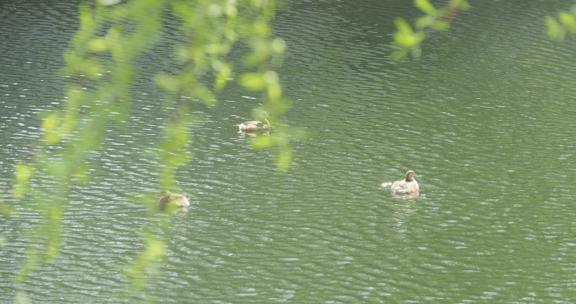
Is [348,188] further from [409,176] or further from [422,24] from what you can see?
[422,24]

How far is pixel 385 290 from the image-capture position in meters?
15.7

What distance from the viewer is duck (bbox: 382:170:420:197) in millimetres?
19016

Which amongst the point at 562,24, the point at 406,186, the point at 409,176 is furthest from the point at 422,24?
→ the point at 409,176

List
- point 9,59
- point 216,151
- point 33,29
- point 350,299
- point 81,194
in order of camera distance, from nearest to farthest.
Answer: point 350,299, point 81,194, point 216,151, point 9,59, point 33,29

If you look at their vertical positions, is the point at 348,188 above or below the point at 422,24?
above

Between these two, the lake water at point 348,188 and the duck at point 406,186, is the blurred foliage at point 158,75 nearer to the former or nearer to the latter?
the lake water at point 348,188

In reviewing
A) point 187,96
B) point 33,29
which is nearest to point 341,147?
point 33,29

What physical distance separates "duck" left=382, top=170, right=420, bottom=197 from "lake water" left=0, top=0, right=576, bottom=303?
0.60 feet

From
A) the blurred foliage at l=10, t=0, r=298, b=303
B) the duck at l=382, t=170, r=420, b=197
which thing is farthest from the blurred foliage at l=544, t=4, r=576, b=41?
the duck at l=382, t=170, r=420, b=197

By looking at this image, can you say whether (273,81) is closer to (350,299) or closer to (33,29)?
(350,299)

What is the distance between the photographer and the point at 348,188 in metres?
19.6

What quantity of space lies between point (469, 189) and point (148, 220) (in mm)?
5744

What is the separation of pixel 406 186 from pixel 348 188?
3.40ft

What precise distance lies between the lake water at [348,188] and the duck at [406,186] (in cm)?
18
